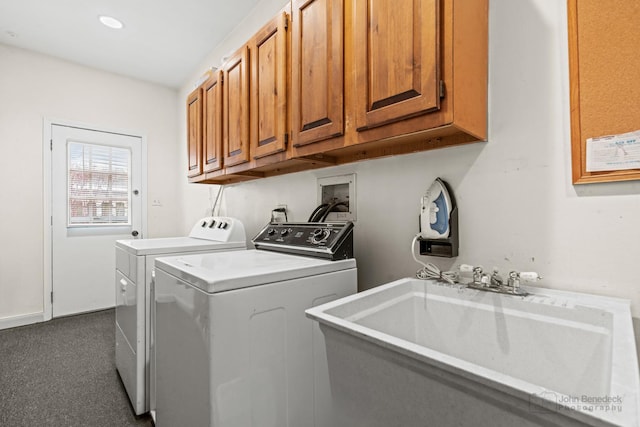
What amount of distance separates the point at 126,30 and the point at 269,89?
2.08m

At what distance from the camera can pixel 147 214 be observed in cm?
387

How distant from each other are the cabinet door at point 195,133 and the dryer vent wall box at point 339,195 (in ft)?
4.18

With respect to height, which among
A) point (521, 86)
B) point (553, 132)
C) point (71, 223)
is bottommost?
point (71, 223)

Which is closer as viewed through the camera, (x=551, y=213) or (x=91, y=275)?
(x=551, y=213)

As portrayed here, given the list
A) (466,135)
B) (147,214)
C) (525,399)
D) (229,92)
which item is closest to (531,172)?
(466,135)

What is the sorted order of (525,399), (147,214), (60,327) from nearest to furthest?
(525,399) → (60,327) → (147,214)

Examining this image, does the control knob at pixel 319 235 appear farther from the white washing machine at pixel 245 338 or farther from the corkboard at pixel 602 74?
the corkboard at pixel 602 74

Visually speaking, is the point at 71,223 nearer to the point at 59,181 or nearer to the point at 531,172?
the point at 59,181

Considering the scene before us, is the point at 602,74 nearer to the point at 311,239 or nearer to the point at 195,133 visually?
the point at 311,239

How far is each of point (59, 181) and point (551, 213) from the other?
169 inches

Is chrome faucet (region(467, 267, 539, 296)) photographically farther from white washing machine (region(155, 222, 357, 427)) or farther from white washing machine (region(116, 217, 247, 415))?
white washing machine (region(116, 217, 247, 415))

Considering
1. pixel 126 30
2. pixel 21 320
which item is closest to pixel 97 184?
pixel 21 320

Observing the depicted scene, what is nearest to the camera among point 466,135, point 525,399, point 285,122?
point 525,399

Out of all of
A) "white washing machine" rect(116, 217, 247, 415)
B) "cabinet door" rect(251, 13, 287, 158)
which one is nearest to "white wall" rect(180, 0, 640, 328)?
"cabinet door" rect(251, 13, 287, 158)
